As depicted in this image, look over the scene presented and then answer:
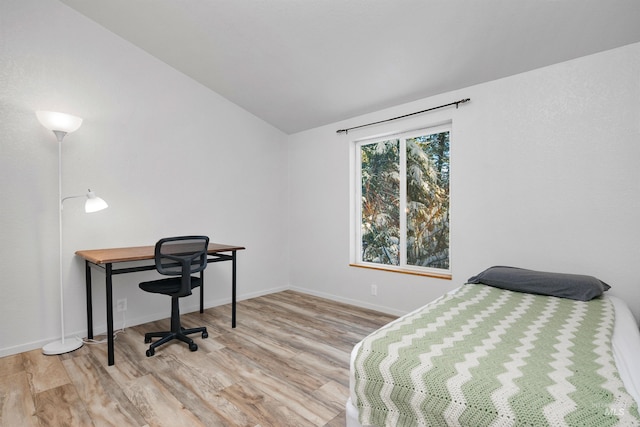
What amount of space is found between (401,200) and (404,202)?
0.13 feet

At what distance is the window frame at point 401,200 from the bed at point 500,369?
1472mm

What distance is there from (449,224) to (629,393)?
2.22 meters

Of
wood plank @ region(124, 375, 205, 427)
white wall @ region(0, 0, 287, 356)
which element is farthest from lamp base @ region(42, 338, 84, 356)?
wood plank @ region(124, 375, 205, 427)

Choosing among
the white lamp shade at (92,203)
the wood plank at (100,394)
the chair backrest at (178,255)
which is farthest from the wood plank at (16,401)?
the white lamp shade at (92,203)

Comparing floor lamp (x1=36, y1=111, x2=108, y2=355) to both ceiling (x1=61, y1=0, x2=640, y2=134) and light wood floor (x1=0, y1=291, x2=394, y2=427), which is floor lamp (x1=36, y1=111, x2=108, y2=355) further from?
ceiling (x1=61, y1=0, x2=640, y2=134)

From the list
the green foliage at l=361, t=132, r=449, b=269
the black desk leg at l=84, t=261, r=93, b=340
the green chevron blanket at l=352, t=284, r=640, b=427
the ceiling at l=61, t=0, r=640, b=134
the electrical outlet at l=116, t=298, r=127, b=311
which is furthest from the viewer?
the green foliage at l=361, t=132, r=449, b=269

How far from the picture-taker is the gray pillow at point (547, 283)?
2023 millimetres

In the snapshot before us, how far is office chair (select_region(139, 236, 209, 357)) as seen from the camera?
2467 millimetres

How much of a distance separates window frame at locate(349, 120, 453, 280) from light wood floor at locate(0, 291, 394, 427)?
0.77 metres

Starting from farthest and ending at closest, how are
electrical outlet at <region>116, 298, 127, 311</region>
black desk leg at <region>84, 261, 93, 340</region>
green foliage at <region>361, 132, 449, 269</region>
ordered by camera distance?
green foliage at <region>361, 132, 449, 269</region>, electrical outlet at <region>116, 298, 127, 311</region>, black desk leg at <region>84, 261, 93, 340</region>

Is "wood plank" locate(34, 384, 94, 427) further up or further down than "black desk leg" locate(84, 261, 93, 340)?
further down

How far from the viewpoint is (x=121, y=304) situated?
9.98 ft

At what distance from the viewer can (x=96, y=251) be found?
9.07 feet

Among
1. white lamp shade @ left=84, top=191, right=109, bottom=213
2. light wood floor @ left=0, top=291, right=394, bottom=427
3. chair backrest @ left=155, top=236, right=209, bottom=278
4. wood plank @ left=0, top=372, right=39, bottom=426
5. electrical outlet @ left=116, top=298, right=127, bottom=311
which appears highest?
white lamp shade @ left=84, top=191, right=109, bottom=213
